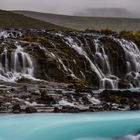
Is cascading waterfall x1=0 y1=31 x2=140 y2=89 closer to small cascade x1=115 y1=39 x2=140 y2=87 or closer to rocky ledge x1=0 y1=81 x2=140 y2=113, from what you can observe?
small cascade x1=115 y1=39 x2=140 y2=87

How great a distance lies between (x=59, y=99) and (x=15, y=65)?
11.3 metres

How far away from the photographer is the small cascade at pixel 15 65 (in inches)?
1544

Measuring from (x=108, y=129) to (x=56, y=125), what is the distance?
253 cm

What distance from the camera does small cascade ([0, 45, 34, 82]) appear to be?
1544 inches

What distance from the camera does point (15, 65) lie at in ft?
133

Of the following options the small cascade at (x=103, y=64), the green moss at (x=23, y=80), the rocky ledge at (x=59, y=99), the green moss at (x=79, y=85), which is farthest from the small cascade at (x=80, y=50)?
the rocky ledge at (x=59, y=99)

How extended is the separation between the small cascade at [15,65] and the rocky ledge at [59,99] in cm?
473

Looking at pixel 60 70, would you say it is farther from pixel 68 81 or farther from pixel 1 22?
pixel 1 22

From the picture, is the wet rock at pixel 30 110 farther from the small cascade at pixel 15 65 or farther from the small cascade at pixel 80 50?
the small cascade at pixel 80 50

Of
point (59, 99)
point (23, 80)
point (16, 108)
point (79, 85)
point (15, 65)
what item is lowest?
point (16, 108)

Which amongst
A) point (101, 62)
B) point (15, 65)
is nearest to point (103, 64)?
point (101, 62)

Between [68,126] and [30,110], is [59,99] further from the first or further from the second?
[68,126]

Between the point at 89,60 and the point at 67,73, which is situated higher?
the point at 89,60

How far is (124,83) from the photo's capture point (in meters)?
41.6
